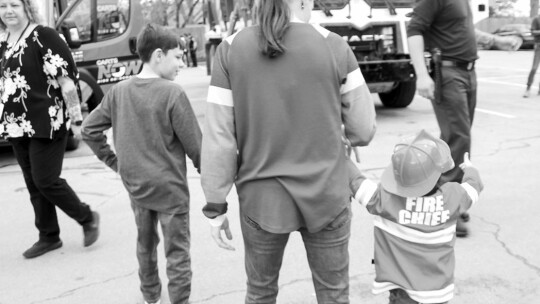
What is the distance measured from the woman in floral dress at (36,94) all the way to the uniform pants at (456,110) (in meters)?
2.43

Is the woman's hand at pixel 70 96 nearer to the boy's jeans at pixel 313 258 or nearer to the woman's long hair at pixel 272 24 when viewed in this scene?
the boy's jeans at pixel 313 258

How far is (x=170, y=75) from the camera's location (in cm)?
304

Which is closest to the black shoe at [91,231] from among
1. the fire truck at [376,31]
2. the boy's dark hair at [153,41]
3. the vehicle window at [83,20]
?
the boy's dark hair at [153,41]

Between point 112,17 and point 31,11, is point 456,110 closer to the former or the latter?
point 31,11

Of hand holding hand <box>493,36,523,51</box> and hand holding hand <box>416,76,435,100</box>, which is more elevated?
hand holding hand <box>493,36,523,51</box>

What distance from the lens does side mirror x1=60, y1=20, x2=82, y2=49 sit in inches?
298

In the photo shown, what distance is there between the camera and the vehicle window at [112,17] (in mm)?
8719

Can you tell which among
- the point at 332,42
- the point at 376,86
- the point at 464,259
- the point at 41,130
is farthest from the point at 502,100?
the point at 332,42

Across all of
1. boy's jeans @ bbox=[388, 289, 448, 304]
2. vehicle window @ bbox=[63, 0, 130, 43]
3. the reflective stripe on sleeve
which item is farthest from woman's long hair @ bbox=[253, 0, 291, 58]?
vehicle window @ bbox=[63, 0, 130, 43]

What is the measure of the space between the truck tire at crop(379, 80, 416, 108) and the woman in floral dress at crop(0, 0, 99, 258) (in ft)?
22.1

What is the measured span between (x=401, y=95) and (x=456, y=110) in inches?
230

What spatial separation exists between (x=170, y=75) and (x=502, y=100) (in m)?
8.60

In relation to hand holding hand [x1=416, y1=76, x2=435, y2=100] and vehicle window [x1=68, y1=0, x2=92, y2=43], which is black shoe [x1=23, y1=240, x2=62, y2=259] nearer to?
hand holding hand [x1=416, y1=76, x2=435, y2=100]

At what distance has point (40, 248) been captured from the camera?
4.24 m
